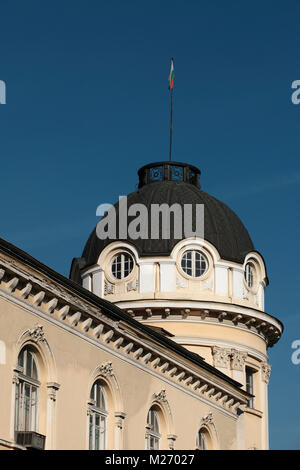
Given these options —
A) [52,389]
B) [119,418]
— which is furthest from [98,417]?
[52,389]

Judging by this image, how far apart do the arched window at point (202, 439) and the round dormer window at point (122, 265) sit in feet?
41.3

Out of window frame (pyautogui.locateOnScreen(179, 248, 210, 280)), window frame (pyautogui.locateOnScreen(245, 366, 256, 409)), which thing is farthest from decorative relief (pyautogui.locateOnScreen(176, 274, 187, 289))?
window frame (pyautogui.locateOnScreen(245, 366, 256, 409))

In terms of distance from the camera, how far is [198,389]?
131 ft

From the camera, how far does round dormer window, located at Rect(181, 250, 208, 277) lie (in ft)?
169

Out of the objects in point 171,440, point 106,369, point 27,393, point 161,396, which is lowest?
point 27,393

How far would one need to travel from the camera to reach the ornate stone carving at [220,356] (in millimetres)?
50656

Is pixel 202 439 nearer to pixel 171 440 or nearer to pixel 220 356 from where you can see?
pixel 171 440

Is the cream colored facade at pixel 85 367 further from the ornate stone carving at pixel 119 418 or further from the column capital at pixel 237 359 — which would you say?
the column capital at pixel 237 359

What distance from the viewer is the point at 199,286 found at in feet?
168

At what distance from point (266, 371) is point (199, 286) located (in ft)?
18.8

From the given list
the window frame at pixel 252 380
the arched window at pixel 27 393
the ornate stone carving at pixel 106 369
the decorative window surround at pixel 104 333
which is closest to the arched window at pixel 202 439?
the decorative window surround at pixel 104 333

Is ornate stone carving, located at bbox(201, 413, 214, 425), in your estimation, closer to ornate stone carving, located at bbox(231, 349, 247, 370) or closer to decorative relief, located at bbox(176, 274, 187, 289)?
ornate stone carving, located at bbox(231, 349, 247, 370)

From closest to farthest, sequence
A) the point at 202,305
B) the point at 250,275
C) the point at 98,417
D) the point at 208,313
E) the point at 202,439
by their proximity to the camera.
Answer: the point at 98,417, the point at 202,439, the point at 202,305, the point at 208,313, the point at 250,275
